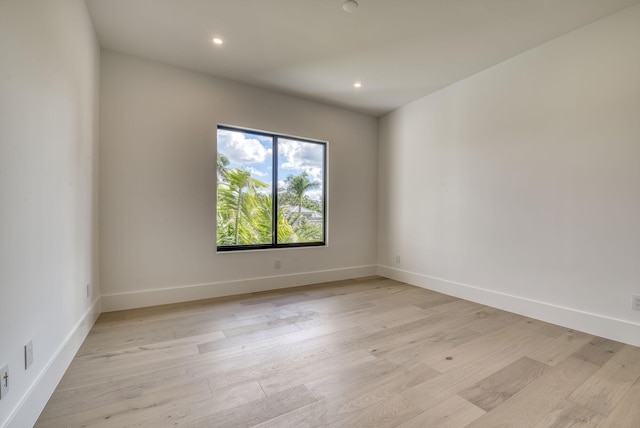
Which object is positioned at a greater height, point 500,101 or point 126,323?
point 500,101

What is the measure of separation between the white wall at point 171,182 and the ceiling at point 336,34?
0.94ft

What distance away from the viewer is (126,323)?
2.50 meters

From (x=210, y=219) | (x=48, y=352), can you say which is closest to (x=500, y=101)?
(x=210, y=219)

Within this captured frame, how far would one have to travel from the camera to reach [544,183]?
264 cm

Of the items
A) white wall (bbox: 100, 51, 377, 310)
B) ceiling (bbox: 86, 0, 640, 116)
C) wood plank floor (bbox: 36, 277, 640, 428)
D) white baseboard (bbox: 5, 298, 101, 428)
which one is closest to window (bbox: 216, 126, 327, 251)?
white wall (bbox: 100, 51, 377, 310)

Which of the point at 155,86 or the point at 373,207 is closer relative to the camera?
the point at 155,86

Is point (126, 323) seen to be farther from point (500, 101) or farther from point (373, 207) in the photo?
point (500, 101)

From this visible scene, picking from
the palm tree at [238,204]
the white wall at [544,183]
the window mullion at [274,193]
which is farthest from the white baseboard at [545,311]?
the palm tree at [238,204]

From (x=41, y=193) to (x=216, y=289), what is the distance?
2.10 metres

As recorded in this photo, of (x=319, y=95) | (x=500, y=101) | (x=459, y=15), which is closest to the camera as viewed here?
(x=459, y=15)

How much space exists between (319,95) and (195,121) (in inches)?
64.3

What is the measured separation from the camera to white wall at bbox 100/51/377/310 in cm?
281

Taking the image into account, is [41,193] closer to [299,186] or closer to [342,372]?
[342,372]

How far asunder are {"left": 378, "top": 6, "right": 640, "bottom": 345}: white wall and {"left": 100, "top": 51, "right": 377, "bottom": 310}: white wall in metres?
1.81
